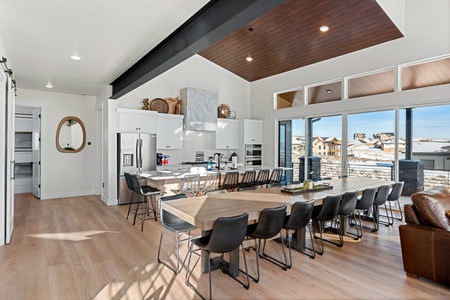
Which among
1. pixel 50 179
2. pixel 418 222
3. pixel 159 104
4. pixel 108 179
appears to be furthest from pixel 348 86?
pixel 50 179

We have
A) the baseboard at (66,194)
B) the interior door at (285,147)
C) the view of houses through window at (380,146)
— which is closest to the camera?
the view of houses through window at (380,146)

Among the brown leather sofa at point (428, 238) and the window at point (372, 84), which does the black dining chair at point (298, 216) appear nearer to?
the brown leather sofa at point (428, 238)

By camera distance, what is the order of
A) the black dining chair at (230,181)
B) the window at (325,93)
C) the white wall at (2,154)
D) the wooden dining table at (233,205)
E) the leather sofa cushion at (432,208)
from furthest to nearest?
1. the window at (325,93)
2. the black dining chair at (230,181)
3. the white wall at (2,154)
4. the leather sofa cushion at (432,208)
5. the wooden dining table at (233,205)

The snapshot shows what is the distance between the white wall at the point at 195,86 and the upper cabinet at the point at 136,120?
1.86 ft

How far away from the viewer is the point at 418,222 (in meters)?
2.87

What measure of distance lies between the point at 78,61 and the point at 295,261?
441 centimetres

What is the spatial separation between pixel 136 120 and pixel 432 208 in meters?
5.72

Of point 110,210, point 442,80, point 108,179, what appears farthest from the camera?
point 108,179

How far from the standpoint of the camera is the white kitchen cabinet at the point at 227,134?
315 inches

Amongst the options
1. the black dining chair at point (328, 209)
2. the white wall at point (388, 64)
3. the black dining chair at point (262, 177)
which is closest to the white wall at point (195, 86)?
the white wall at point (388, 64)

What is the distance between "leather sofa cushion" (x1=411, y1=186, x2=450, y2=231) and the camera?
2.70m

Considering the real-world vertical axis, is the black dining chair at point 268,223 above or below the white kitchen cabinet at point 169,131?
below

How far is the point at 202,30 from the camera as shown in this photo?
266 cm

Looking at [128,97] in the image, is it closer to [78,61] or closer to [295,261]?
[78,61]
